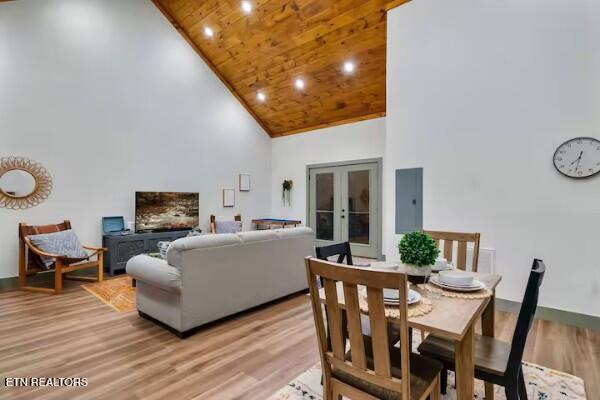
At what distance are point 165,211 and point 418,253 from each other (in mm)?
5162


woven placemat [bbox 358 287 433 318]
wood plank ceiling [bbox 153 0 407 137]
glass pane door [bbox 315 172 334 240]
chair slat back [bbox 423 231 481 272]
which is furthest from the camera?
glass pane door [bbox 315 172 334 240]

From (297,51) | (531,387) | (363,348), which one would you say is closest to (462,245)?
(531,387)

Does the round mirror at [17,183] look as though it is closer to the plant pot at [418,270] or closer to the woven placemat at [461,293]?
the plant pot at [418,270]

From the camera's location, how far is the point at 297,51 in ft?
17.4

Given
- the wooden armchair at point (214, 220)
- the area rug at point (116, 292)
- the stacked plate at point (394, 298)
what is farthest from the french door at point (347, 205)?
the stacked plate at point (394, 298)

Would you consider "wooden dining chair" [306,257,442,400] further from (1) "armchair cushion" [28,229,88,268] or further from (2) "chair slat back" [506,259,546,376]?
(1) "armchair cushion" [28,229,88,268]

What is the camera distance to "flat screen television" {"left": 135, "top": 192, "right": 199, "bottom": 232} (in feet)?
17.3

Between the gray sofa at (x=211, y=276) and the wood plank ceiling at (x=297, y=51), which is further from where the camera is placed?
the wood plank ceiling at (x=297, y=51)

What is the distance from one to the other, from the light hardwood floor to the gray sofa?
171 millimetres

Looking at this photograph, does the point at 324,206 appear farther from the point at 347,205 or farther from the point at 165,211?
the point at 165,211

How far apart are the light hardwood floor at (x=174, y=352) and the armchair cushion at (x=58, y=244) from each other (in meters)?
0.85

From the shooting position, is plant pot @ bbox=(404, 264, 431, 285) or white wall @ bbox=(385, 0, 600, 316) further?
white wall @ bbox=(385, 0, 600, 316)

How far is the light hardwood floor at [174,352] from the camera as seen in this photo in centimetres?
195

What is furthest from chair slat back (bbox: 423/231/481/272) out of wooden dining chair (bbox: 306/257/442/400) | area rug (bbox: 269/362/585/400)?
wooden dining chair (bbox: 306/257/442/400)
